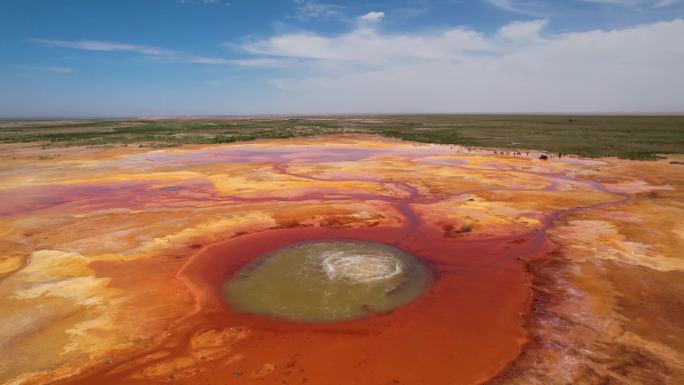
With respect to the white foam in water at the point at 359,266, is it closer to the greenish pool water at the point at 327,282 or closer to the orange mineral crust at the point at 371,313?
the greenish pool water at the point at 327,282

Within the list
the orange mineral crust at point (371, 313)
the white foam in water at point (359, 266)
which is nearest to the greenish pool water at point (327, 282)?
the white foam in water at point (359, 266)

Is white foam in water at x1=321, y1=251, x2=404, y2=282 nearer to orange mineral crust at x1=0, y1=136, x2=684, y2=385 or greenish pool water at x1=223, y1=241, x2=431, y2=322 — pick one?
greenish pool water at x1=223, y1=241, x2=431, y2=322

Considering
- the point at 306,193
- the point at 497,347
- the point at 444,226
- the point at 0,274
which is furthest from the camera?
the point at 306,193

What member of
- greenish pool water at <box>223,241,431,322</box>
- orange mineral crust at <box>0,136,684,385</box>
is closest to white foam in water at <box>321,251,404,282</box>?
greenish pool water at <box>223,241,431,322</box>

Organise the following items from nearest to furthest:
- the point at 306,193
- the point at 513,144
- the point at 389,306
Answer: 1. the point at 389,306
2. the point at 306,193
3. the point at 513,144

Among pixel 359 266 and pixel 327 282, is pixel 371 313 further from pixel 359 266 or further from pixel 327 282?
pixel 359 266

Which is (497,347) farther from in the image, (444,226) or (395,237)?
(444,226)

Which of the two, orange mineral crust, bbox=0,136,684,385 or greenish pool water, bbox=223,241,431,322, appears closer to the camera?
orange mineral crust, bbox=0,136,684,385

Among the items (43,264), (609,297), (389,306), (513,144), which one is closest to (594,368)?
(609,297)
